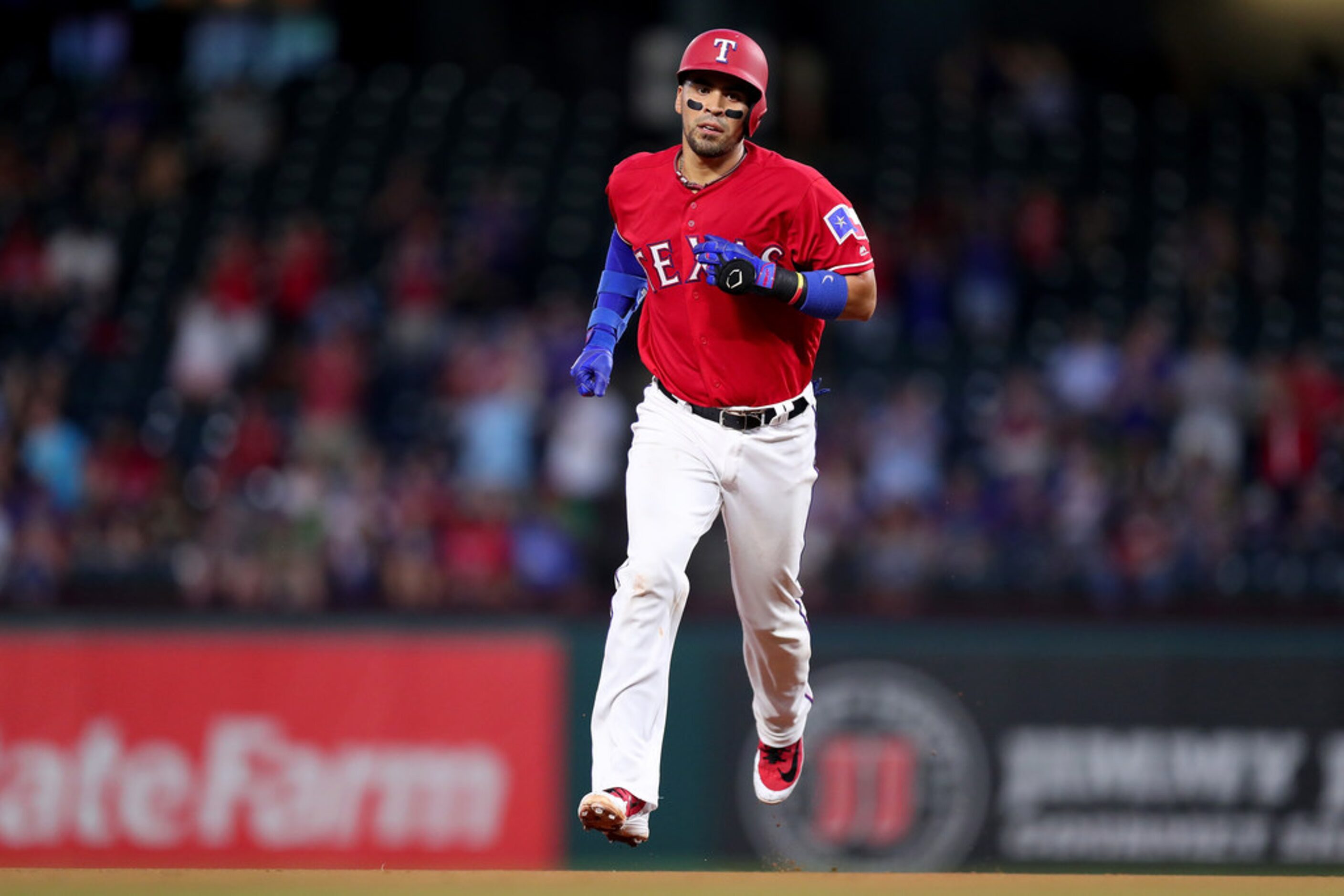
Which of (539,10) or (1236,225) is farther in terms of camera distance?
(539,10)

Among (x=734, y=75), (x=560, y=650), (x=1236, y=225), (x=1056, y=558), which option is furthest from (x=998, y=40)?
(x=734, y=75)

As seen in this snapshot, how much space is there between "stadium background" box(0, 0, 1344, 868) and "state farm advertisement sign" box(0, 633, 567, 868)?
0.03 metres

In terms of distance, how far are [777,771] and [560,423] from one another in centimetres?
597

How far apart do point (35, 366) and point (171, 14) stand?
7.98 meters

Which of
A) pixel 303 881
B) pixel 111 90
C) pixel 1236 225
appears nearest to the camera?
pixel 303 881

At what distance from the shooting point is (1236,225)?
584 inches

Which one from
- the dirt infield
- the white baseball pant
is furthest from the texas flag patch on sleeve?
the dirt infield

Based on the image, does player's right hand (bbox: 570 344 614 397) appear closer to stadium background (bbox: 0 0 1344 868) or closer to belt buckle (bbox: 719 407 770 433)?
belt buckle (bbox: 719 407 770 433)

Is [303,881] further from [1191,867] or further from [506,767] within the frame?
[1191,867]

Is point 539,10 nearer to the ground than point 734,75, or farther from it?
farther from it

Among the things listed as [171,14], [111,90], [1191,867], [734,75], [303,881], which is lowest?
[1191,867]

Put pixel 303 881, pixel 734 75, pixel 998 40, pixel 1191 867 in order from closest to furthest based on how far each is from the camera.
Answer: pixel 734 75, pixel 303 881, pixel 1191 867, pixel 998 40

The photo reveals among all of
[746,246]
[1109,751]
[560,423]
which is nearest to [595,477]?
[560,423]

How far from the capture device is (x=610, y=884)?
650cm
